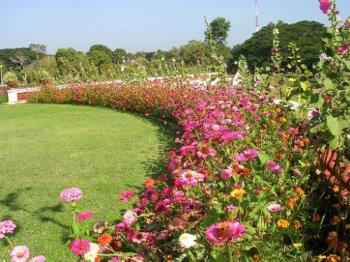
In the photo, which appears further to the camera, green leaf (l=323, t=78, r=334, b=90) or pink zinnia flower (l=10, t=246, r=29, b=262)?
green leaf (l=323, t=78, r=334, b=90)

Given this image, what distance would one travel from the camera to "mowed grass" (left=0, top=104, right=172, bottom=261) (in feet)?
13.0

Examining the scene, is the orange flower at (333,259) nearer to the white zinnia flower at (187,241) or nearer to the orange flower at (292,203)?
the orange flower at (292,203)

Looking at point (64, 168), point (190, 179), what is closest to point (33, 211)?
point (64, 168)

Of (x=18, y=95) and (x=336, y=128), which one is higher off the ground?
(x=336, y=128)

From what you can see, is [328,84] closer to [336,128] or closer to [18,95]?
[336,128]

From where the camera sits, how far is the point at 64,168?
6.11 m

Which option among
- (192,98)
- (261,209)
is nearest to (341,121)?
(261,209)

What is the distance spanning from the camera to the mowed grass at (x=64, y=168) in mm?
3973

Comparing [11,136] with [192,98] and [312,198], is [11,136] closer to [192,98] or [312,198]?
[192,98]

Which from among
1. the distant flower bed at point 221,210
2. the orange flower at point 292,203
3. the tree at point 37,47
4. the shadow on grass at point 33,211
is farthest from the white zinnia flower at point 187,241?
the tree at point 37,47

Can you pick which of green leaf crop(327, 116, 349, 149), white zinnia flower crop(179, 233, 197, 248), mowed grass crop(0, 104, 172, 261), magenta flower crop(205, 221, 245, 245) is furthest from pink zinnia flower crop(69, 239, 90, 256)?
mowed grass crop(0, 104, 172, 261)

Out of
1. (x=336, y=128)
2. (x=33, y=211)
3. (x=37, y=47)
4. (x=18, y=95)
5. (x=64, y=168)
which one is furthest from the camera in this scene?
(x=37, y=47)

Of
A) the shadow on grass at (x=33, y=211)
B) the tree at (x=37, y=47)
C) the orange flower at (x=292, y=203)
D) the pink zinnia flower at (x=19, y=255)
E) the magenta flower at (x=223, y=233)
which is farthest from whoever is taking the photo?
the tree at (x=37, y=47)

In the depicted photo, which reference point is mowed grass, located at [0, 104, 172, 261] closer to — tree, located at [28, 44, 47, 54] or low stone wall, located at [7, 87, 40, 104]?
low stone wall, located at [7, 87, 40, 104]
